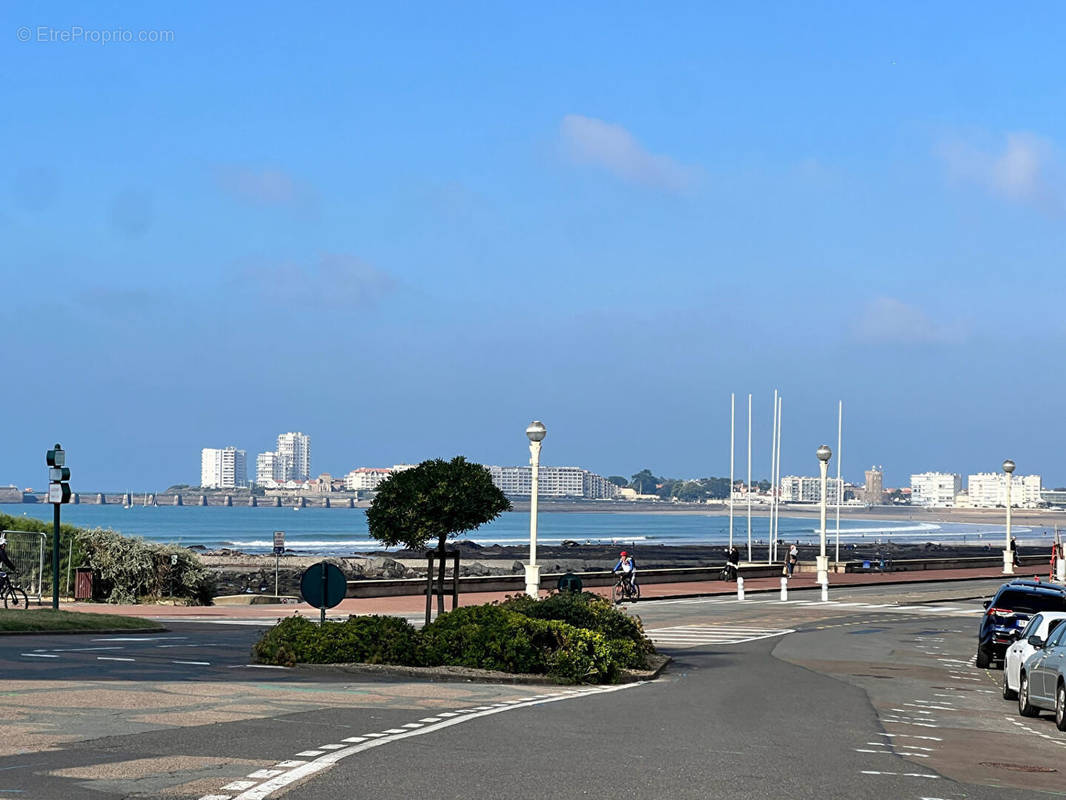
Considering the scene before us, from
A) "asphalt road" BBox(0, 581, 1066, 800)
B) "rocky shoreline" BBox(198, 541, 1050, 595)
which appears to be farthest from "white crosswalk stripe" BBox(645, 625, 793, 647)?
"rocky shoreline" BBox(198, 541, 1050, 595)

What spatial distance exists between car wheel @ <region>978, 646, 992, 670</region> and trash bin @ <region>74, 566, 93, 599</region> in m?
26.7

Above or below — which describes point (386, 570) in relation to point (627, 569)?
below

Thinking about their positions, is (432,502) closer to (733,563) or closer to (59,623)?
(59,623)

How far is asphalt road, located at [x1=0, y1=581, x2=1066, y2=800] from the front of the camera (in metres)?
11.0

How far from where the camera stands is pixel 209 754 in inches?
473

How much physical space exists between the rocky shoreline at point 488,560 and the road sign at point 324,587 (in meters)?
44.2

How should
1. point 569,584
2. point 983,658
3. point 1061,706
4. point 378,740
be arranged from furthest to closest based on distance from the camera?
point 569,584 < point 983,658 < point 1061,706 < point 378,740

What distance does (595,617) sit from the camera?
24344mm

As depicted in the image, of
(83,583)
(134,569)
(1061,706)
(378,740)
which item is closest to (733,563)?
(134,569)

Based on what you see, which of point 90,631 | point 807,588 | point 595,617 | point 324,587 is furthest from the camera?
point 807,588

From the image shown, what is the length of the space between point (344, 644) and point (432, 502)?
4.42 metres

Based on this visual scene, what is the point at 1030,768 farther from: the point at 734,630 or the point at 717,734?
the point at 734,630

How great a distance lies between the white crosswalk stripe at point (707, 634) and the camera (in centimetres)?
3188

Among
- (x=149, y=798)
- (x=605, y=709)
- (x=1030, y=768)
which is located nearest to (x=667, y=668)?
(x=605, y=709)
